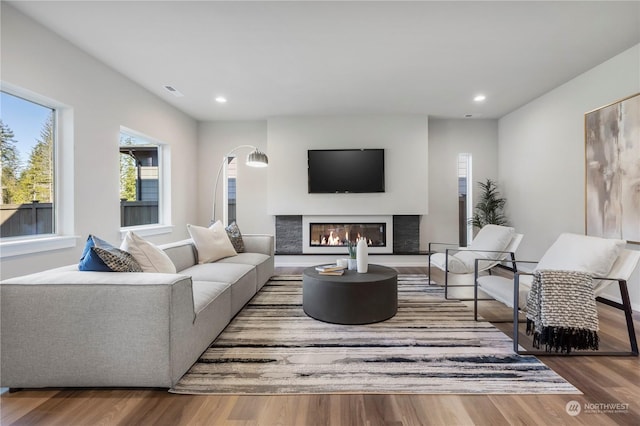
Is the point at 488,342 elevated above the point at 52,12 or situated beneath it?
situated beneath

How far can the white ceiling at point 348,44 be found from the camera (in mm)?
2473

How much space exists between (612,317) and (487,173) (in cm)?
328

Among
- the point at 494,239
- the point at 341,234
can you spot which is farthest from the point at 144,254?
the point at 341,234

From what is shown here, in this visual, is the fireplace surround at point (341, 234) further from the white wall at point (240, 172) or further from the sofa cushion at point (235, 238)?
the sofa cushion at point (235, 238)

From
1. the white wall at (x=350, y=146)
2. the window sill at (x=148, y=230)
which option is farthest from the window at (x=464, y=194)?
the window sill at (x=148, y=230)

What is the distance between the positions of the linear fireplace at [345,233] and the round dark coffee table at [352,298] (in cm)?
275

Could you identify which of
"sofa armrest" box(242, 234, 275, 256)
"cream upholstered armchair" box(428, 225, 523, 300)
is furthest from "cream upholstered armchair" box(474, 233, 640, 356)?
"sofa armrest" box(242, 234, 275, 256)

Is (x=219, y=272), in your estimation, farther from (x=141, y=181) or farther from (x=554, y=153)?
(x=554, y=153)

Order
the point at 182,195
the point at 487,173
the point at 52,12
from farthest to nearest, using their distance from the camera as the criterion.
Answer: the point at 487,173 → the point at 182,195 → the point at 52,12

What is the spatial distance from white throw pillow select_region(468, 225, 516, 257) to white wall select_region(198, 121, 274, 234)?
3556mm

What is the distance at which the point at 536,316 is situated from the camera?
7.07 ft

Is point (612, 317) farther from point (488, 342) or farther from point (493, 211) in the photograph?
point (493, 211)

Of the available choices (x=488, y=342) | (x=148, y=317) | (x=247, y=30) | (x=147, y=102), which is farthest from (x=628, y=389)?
(x=147, y=102)

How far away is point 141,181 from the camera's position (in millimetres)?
4559
